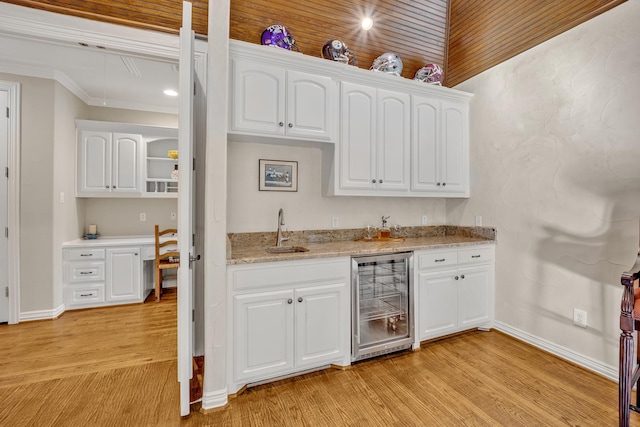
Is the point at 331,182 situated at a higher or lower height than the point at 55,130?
lower

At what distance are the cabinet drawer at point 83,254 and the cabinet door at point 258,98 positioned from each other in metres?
2.80

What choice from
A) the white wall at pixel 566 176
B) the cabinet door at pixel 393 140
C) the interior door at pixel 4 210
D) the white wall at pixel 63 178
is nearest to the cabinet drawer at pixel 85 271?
the white wall at pixel 63 178

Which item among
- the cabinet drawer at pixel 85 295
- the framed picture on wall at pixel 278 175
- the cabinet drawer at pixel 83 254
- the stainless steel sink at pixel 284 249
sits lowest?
the cabinet drawer at pixel 85 295

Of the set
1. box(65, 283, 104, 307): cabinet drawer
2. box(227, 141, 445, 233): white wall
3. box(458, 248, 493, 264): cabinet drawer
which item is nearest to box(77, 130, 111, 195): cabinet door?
box(65, 283, 104, 307): cabinet drawer

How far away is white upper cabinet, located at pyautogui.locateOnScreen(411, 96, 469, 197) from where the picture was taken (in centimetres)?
293

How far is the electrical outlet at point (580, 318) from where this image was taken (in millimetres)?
2268

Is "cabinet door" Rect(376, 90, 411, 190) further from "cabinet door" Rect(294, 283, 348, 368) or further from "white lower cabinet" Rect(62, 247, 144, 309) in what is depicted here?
"white lower cabinet" Rect(62, 247, 144, 309)

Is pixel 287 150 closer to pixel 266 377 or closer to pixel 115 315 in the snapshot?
pixel 266 377

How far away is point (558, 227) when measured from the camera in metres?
2.43

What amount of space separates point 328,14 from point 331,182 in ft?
5.48

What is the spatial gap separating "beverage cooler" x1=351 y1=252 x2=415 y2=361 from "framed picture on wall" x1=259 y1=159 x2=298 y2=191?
3.15ft

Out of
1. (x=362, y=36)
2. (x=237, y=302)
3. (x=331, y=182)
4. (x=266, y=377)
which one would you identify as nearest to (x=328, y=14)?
(x=362, y=36)

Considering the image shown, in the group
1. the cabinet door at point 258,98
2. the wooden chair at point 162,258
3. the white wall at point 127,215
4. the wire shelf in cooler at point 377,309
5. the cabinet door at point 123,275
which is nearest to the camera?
the cabinet door at point 258,98

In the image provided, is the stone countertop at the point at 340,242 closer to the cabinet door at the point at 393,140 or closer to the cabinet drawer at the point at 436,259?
the cabinet drawer at the point at 436,259
